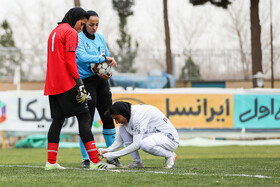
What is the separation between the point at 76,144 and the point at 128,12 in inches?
725

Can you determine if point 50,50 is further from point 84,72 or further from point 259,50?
point 259,50

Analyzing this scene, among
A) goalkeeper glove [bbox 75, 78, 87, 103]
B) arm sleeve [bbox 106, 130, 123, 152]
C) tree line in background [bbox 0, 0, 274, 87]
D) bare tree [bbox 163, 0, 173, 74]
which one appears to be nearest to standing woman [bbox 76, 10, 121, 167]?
arm sleeve [bbox 106, 130, 123, 152]

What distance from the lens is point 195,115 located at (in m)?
15.4

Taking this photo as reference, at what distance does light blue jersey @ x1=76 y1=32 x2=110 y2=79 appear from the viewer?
265 inches

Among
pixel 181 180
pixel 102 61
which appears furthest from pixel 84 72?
pixel 181 180

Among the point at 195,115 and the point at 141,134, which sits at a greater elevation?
the point at 141,134

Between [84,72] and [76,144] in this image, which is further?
[76,144]

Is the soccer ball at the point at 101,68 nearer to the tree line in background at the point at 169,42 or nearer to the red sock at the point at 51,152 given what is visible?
the red sock at the point at 51,152

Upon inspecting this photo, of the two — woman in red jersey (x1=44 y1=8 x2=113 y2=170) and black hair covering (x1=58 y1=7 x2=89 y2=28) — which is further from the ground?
black hair covering (x1=58 y1=7 x2=89 y2=28)

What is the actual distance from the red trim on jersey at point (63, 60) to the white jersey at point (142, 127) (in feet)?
2.60

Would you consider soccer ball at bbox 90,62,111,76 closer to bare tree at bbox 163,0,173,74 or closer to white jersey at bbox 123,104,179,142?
white jersey at bbox 123,104,179,142

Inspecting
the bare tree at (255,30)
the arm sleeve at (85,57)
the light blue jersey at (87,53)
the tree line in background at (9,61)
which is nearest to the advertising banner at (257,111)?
the bare tree at (255,30)

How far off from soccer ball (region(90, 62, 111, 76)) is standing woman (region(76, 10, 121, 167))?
5cm

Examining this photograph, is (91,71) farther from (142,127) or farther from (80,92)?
(142,127)
